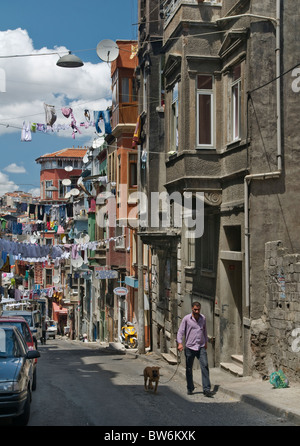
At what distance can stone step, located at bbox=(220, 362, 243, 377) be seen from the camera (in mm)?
15333

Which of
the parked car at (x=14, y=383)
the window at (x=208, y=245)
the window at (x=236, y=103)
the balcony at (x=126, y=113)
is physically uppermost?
the balcony at (x=126, y=113)

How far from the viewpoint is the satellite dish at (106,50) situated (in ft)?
66.2

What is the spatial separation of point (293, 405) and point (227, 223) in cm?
685

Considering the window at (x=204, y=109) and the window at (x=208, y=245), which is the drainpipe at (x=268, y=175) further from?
the window at (x=208, y=245)

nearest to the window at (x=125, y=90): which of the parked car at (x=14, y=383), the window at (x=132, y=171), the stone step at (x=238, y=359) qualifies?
the window at (x=132, y=171)

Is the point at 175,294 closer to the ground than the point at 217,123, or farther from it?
closer to the ground

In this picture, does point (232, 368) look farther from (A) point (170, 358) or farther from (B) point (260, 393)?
(A) point (170, 358)

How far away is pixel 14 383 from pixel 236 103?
972 centimetres

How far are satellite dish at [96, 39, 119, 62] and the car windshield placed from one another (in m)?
10.9

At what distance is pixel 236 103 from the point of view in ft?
54.0

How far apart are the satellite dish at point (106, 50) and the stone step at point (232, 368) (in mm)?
9623

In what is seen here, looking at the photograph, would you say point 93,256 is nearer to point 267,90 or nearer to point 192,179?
point 192,179

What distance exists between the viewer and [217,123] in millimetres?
17250
